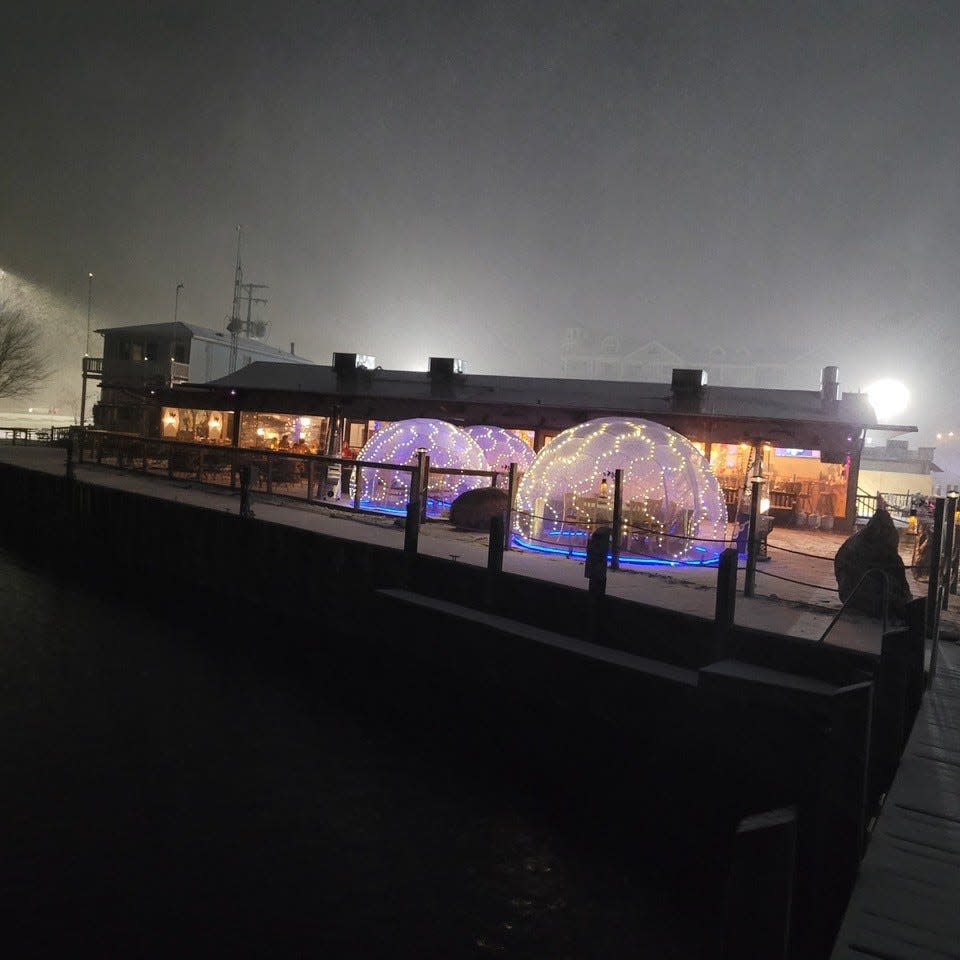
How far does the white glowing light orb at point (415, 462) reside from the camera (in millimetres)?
19781

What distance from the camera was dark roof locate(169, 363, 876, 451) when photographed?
22.7 meters

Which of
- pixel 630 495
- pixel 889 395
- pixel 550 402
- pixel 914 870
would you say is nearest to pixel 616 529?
pixel 630 495

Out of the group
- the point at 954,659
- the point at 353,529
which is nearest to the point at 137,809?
the point at 353,529

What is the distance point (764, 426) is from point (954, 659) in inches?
562

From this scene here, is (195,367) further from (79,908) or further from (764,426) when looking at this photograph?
(79,908)

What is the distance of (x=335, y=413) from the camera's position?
2711 cm

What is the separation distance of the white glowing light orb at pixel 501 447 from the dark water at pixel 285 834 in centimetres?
1215

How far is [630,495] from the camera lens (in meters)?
15.6

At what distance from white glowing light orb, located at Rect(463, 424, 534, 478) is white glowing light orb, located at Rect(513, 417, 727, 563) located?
6774 millimetres

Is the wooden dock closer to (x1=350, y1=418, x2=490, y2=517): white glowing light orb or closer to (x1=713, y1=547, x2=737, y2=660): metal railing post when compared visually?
(x1=713, y1=547, x2=737, y2=660): metal railing post

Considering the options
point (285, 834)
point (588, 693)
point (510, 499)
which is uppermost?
point (510, 499)

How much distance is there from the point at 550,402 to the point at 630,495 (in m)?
10.1

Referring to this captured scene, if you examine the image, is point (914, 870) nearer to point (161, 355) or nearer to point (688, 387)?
point (688, 387)

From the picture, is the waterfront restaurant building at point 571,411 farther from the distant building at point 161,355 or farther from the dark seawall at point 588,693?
the distant building at point 161,355
